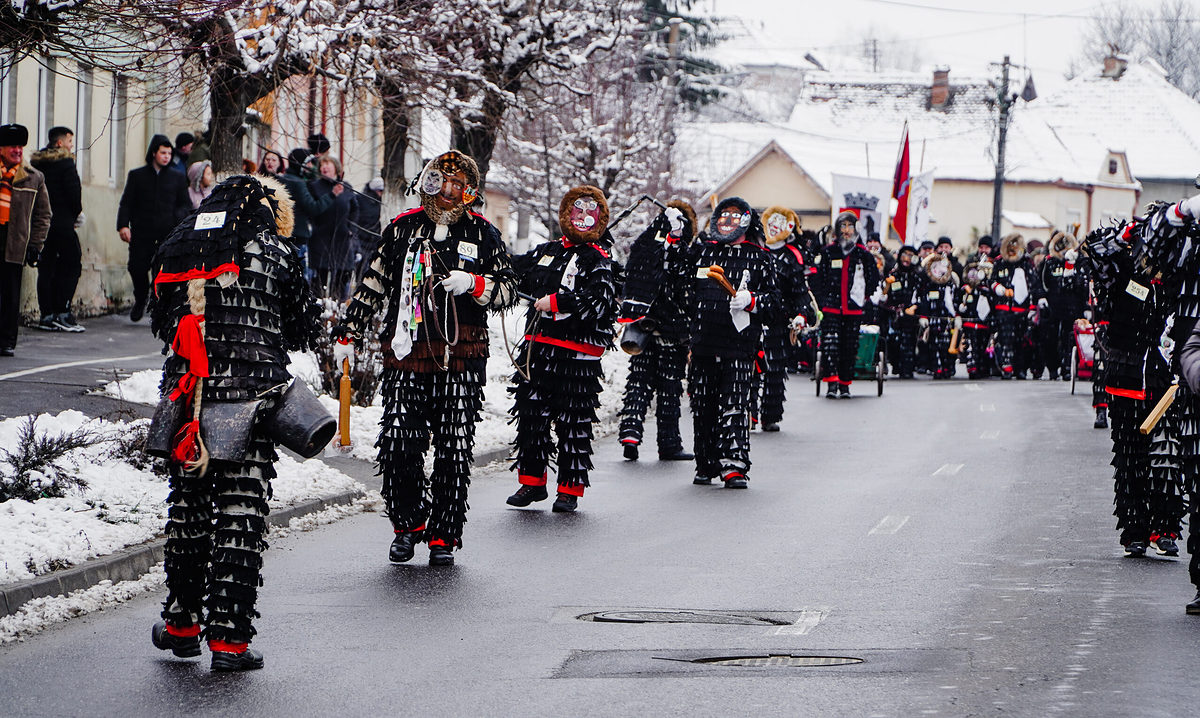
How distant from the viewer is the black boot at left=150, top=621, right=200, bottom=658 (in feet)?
22.9

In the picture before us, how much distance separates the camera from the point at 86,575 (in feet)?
27.4

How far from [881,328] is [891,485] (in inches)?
513

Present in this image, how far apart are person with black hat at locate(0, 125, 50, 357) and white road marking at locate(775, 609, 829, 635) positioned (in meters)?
9.46

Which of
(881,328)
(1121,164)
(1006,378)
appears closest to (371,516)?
(881,328)

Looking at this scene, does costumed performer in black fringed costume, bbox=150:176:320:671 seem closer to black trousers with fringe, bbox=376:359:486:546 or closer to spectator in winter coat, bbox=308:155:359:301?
black trousers with fringe, bbox=376:359:486:546

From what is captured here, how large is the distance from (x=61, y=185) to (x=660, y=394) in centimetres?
635

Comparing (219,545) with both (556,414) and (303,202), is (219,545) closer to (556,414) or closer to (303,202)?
(556,414)

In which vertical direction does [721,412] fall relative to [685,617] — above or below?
above

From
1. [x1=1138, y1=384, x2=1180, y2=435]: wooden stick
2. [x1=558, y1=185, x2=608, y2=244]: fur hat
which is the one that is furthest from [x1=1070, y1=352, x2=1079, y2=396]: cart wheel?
[x1=1138, y1=384, x2=1180, y2=435]: wooden stick

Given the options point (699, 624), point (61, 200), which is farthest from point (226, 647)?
point (61, 200)

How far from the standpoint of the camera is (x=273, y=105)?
1758 cm

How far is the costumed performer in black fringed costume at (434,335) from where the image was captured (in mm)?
9297

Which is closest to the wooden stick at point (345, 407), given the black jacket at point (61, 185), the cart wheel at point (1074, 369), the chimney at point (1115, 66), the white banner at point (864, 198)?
the black jacket at point (61, 185)

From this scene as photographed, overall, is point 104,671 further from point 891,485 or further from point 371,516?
point 891,485
